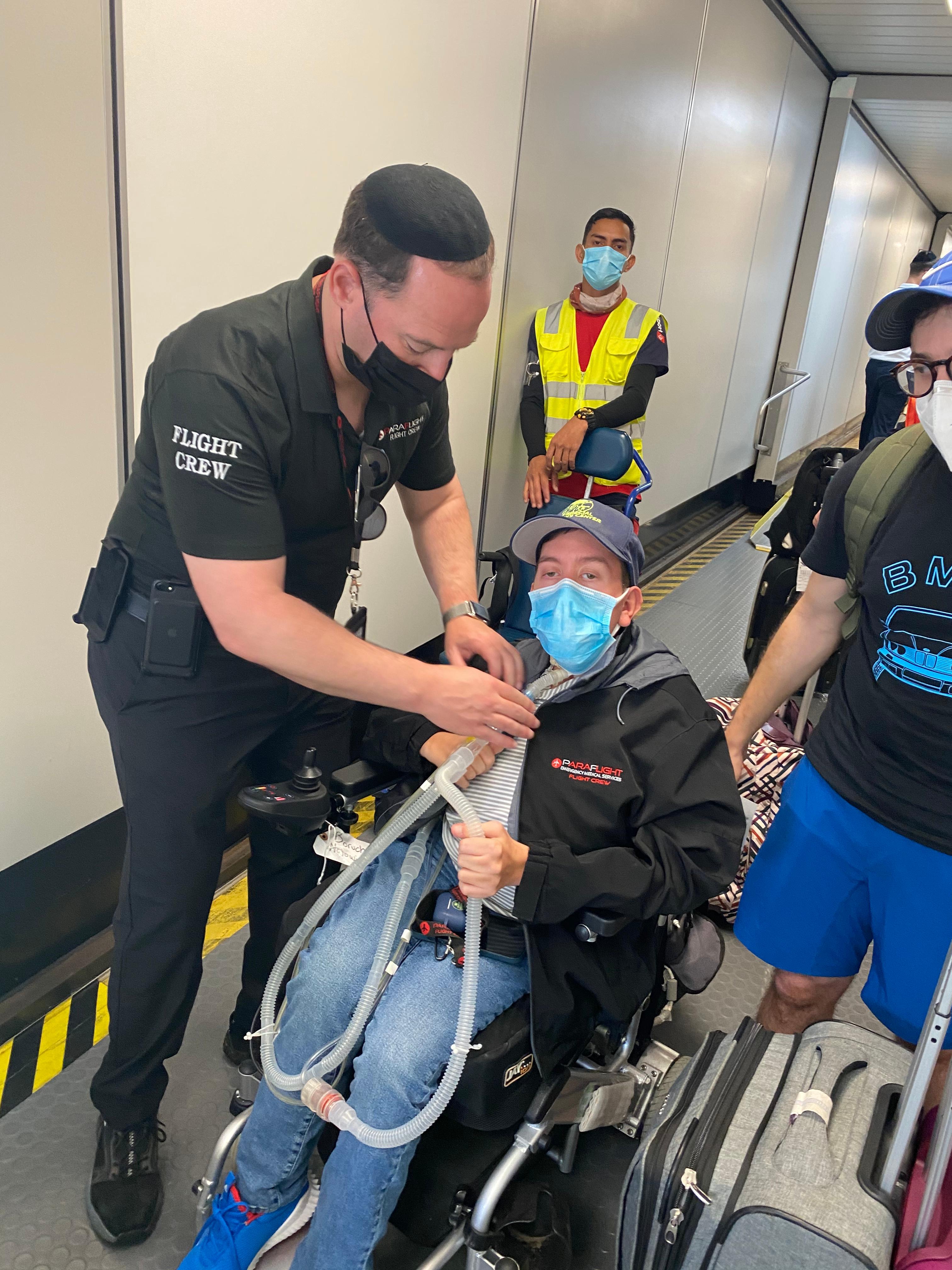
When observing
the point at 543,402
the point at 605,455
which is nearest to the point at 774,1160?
the point at 605,455

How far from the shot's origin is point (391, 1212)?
52.1 inches

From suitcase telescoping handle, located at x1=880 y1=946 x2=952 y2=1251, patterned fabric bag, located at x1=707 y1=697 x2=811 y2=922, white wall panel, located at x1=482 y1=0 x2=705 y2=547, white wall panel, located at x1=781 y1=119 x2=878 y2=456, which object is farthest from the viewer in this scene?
white wall panel, located at x1=781 y1=119 x2=878 y2=456

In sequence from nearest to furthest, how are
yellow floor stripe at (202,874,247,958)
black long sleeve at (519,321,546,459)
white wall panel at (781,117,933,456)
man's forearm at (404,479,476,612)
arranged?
man's forearm at (404,479,476,612) < yellow floor stripe at (202,874,247,958) < black long sleeve at (519,321,546,459) < white wall panel at (781,117,933,456)

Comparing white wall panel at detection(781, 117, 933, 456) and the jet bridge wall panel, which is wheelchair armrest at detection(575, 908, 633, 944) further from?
white wall panel at detection(781, 117, 933, 456)

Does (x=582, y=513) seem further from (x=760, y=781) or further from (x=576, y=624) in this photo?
(x=760, y=781)

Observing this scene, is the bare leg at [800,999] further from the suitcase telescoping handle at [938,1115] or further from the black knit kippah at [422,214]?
the black knit kippah at [422,214]

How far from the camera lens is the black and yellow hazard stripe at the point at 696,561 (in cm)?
504

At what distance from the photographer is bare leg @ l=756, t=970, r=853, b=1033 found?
155 cm

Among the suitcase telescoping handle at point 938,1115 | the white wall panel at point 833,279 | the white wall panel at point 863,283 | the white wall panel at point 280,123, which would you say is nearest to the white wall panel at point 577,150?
the white wall panel at point 280,123

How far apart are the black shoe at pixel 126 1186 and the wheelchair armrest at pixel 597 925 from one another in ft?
2.93

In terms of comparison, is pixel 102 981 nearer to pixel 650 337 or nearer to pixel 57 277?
pixel 57 277

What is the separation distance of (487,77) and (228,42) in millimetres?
1173

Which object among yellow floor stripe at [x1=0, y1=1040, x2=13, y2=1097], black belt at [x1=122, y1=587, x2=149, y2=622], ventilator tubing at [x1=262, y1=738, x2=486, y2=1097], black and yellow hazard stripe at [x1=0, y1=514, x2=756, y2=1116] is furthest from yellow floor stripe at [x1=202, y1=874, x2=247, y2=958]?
black belt at [x1=122, y1=587, x2=149, y2=622]

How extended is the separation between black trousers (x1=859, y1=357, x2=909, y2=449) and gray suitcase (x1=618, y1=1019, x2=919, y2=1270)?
3.12 m
